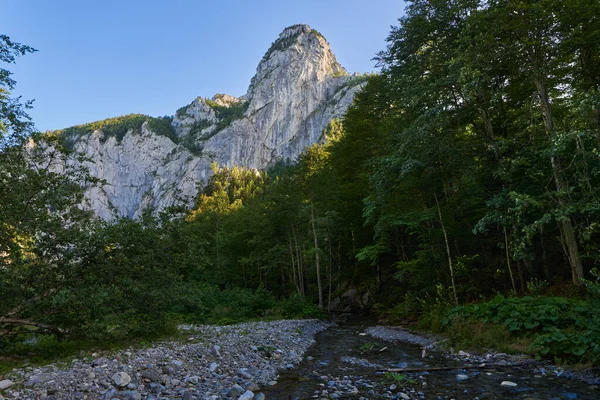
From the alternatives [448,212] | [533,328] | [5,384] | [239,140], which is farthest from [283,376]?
[239,140]

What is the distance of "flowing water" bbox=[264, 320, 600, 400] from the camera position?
6277 millimetres

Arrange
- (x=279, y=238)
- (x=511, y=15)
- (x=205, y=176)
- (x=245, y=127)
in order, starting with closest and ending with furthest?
(x=511, y=15) → (x=279, y=238) → (x=205, y=176) → (x=245, y=127)

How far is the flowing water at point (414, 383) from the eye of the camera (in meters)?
6.28

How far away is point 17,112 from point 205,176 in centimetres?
16207

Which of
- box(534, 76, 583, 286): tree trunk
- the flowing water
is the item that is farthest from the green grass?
box(534, 76, 583, 286): tree trunk

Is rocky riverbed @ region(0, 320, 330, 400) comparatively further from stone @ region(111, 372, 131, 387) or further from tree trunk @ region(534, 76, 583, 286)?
tree trunk @ region(534, 76, 583, 286)

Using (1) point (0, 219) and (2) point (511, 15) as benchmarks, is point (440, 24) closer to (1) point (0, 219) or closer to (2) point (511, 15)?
(2) point (511, 15)

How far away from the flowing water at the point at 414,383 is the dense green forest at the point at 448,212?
133 cm

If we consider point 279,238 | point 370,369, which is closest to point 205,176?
point 279,238

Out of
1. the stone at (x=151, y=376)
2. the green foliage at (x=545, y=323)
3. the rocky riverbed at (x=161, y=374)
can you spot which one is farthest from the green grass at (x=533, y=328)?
the stone at (x=151, y=376)

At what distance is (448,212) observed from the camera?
55.6 ft

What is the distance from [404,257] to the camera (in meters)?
22.9

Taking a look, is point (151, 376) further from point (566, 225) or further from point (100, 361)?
point (566, 225)

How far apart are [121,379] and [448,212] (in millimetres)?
15679
